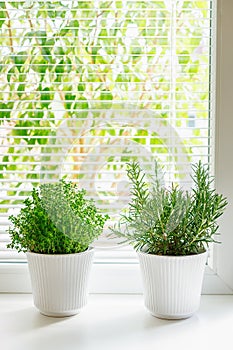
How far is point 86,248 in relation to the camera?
4.12 feet

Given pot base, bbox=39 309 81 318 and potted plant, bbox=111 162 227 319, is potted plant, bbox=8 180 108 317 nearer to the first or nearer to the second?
pot base, bbox=39 309 81 318

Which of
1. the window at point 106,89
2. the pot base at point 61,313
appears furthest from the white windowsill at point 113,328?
the window at point 106,89

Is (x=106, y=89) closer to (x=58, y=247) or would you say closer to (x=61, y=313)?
(x=58, y=247)

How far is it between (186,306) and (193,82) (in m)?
0.53

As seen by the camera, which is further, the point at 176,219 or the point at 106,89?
the point at 106,89

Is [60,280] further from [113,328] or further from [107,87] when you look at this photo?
[107,87]

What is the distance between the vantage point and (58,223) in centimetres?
122

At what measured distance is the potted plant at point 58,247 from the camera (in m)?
1.21

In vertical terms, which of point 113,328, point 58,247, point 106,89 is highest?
point 106,89

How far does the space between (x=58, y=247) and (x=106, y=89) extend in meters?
0.41

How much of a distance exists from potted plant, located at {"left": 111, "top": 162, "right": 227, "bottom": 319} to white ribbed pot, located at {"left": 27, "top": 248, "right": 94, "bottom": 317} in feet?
0.44

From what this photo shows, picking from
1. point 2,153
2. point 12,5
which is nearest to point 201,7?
point 12,5

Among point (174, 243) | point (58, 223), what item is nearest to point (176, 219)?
point (174, 243)

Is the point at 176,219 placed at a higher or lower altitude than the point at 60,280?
higher
